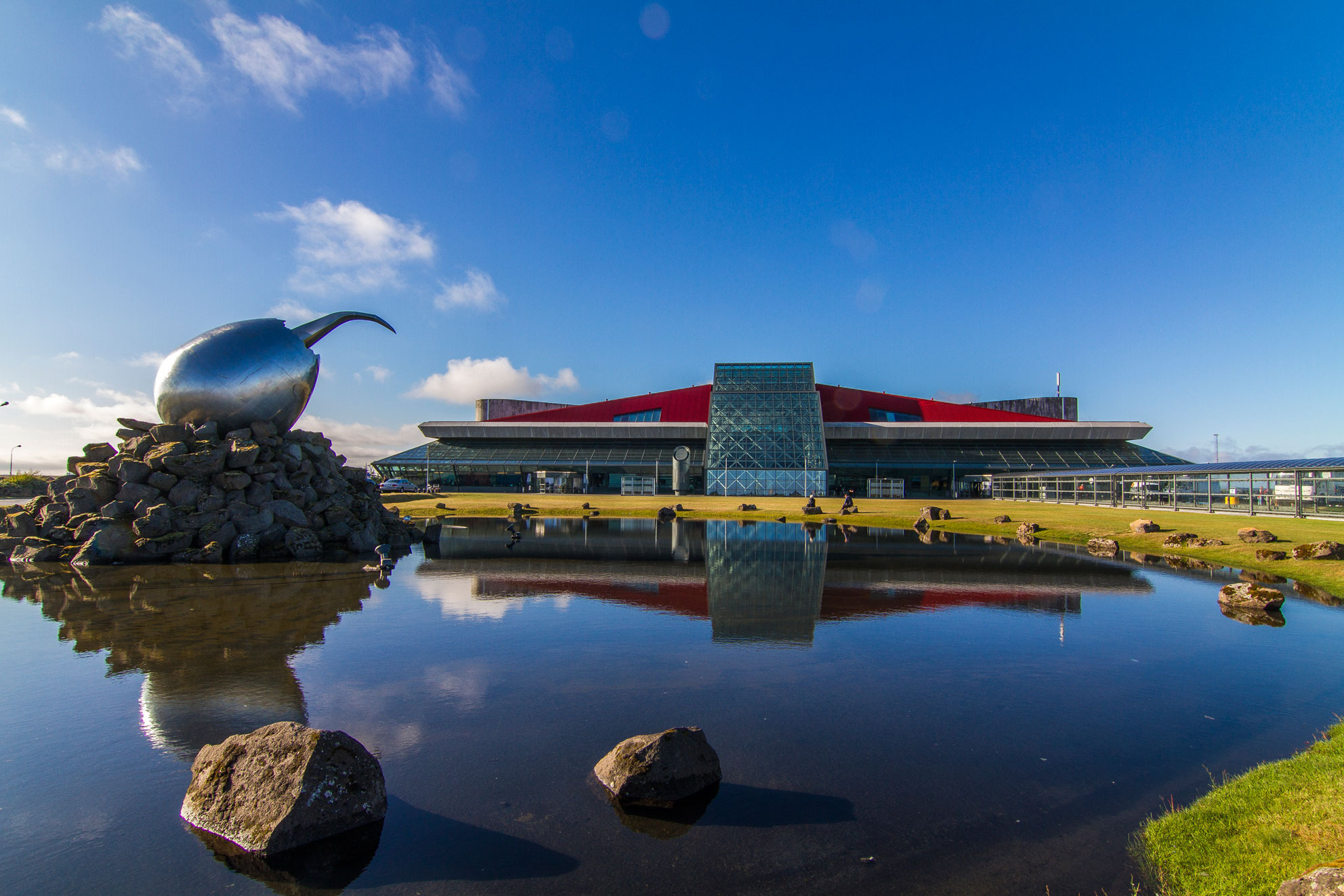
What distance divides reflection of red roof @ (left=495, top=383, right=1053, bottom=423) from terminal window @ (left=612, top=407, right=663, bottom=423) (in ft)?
1.12

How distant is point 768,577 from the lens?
61.3 feet

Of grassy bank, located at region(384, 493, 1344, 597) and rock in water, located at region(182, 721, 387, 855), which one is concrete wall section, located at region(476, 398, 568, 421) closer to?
grassy bank, located at region(384, 493, 1344, 597)

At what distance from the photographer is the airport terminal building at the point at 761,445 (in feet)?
241

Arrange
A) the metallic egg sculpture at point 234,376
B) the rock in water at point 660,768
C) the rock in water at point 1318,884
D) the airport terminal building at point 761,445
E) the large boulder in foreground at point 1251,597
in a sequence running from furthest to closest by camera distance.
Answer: the airport terminal building at point 761,445, the metallic egg sculpture at point 234,376, the large boulder in foreground at point 1251,597, the rock in water at point 660,768, the rock in water at point 1318,884

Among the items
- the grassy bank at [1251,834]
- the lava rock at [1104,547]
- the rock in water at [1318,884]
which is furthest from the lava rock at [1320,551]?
the rock in water at [1318,884]

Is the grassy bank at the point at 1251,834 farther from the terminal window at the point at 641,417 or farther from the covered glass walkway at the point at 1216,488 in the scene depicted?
the terminal window at the point at 641,417

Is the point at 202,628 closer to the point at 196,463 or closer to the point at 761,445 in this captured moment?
the point at 196,463

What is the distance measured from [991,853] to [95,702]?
10429 millimetres

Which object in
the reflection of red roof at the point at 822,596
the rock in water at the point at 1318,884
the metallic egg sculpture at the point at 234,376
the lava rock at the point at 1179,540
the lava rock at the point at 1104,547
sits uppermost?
the metallic egg sculpture at the point at 234,376

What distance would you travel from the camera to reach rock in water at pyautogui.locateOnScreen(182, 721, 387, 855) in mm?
5432

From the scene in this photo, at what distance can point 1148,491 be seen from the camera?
46000mm

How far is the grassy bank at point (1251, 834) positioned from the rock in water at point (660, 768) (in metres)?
3.58

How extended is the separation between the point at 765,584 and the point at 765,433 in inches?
2304

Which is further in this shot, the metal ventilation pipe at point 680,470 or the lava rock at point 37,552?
the metal ventilation pipe at point 680,470
